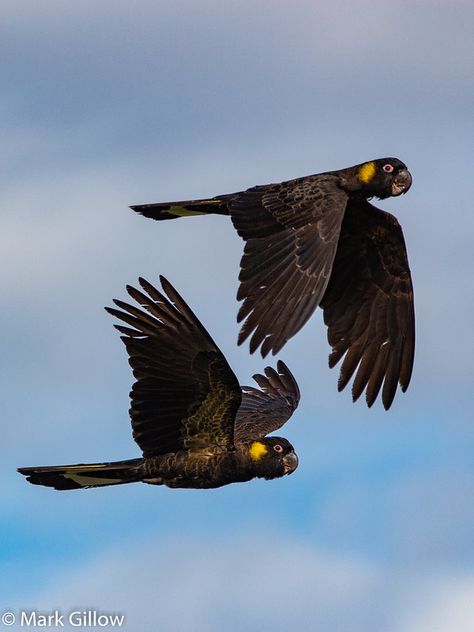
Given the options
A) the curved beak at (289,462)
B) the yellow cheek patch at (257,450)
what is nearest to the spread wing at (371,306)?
the curved beak at (289,462)

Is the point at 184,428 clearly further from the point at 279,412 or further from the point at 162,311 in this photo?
the point at 279,412

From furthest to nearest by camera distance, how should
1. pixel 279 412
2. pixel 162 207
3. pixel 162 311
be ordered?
pixel 279 412 → pixel 162 207 → pixel 162 311

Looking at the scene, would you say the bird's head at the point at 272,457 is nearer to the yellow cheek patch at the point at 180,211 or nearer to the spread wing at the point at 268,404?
the spread wing at the point at 268,404

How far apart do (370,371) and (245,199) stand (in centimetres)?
356

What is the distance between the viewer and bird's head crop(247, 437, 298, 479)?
73.3 feet

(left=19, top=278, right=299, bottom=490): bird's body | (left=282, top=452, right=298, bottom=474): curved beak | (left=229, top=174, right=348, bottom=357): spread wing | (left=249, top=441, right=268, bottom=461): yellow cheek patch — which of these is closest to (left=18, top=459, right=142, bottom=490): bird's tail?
(left=19, top=278, right=299, bottom=490): bird's body

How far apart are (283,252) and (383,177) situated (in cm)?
289

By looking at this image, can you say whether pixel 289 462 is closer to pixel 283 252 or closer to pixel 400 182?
pixel 283 252

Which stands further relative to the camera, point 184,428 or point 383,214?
point 383,214

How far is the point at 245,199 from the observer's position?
70.2 ft

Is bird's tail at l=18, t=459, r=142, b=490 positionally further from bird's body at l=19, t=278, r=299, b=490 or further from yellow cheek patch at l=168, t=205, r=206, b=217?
yellow cheek patch at l=168, t=205, r=206, b=217

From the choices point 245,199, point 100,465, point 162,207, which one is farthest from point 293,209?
point 100,465

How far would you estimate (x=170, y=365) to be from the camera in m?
21.2

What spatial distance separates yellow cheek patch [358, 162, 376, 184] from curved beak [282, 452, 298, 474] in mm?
3725
